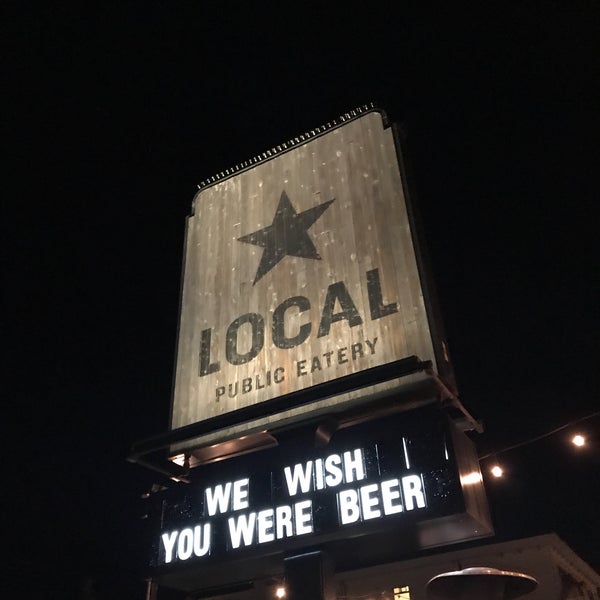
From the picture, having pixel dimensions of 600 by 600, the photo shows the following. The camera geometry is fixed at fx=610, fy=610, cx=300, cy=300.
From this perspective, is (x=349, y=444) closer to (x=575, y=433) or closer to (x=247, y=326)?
(x=247, y=326)

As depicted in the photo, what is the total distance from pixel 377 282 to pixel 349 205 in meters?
1.25

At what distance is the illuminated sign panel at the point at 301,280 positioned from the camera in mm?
6371

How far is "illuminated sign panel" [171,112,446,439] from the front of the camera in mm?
6371

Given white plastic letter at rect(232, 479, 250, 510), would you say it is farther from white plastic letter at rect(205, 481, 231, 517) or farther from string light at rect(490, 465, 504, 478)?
string light at rect(490, 465, 504, 478)

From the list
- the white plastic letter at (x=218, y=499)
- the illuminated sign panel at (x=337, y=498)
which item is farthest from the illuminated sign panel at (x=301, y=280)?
the white plastic letter at (x=218, y=499)

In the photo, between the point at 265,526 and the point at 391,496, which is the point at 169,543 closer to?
the point at 265,526

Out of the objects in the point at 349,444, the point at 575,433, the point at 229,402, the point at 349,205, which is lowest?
the point at 349,444

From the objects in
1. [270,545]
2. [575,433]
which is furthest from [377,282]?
[575,433]

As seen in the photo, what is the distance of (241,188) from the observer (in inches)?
339

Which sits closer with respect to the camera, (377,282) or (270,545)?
(270,545)

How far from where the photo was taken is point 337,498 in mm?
5535

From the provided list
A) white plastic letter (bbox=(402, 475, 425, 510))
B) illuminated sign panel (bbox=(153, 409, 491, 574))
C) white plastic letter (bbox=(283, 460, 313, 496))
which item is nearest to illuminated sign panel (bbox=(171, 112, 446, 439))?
illuminated sign panel (bbox=(153, 409, 491, 574))

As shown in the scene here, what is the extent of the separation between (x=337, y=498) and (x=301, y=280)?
102 inches

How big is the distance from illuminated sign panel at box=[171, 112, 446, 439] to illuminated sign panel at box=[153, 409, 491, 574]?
55 cm
